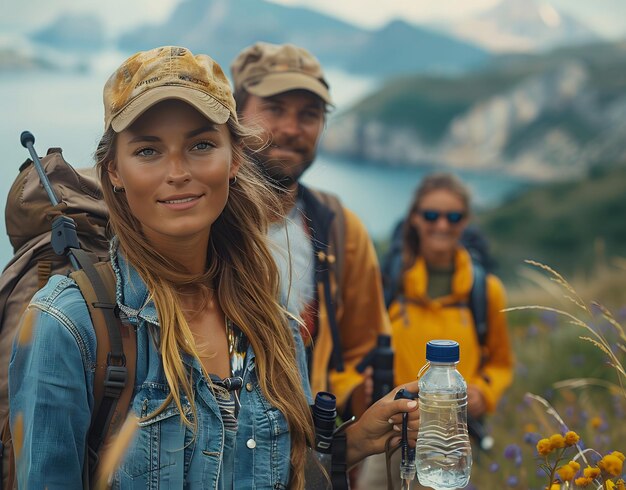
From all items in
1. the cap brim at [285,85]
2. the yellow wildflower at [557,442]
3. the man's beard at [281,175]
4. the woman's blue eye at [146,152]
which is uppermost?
the cap brim at [285,85]

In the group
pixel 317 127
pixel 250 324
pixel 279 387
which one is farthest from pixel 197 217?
pixel 317 127

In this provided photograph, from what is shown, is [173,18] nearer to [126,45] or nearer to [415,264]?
[126,45]

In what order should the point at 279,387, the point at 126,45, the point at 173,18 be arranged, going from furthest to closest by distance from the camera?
the point at 173,18 < the point at 126,45 < the point at 279,387

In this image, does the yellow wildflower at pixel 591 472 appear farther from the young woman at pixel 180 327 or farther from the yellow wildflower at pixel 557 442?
the young woman at pixel 180 327

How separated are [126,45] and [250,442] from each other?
15959mm

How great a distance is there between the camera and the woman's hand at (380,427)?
2695 mm

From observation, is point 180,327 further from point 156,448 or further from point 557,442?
point 557,442

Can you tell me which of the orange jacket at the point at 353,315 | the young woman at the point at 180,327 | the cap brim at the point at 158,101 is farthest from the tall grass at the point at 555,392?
the cap brim at the point at 158,101

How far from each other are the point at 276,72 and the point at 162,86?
6.09 ft

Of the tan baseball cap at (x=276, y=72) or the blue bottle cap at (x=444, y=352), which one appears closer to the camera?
the blue bottle cap at (x=444, y=352)

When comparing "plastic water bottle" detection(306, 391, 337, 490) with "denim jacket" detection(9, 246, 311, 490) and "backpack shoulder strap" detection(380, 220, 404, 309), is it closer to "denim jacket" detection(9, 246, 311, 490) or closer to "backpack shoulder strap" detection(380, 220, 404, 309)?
"denim jacket" detection(9, 246, 311, 490)

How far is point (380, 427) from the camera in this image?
110 inches

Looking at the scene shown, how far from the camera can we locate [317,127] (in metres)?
4.30

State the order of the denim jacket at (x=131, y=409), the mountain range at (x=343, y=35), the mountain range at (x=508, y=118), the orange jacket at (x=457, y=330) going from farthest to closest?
the mountain range at (x=508, y=118)
the mountain range at (x=343, y=35)
the orange jacket at (x=457, y=330)
the denim jacket at (x=131, y=409)
